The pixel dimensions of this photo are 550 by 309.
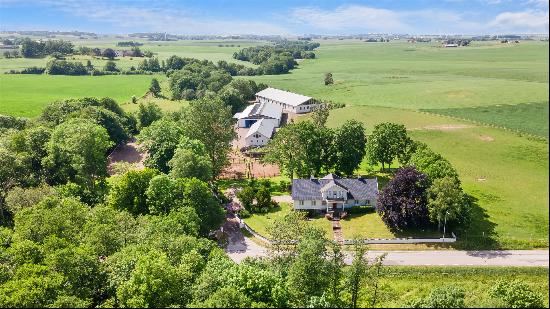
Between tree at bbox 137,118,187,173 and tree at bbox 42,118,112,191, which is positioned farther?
tree at bbox 137,118,187,173

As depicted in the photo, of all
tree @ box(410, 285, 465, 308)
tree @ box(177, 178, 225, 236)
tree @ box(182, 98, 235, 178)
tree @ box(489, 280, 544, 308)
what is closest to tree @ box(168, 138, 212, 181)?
tree @ box(177, 178, 225, 236)

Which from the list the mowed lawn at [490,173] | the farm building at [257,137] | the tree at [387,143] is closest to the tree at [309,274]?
the mowed lawn at [490,173]

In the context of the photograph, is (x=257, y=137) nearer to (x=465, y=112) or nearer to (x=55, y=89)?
(x=465, y=112)

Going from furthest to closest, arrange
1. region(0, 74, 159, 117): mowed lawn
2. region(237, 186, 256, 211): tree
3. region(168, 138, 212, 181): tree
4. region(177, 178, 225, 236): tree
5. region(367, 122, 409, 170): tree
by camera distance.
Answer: region(0, 74, 159, 117): mowed lawn < region(367, 122, 409, 170): tree < region(237, 186, 256, 211): tree < region(168, 138, 212, 181): tree < region(177, 178, 225, 236): tree

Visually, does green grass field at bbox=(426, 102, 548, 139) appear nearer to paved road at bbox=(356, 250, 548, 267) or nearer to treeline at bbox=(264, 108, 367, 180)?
treeline at bbox=(264, 108, 367, 180)

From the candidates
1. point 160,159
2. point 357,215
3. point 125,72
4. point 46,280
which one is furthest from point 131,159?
point 125,72

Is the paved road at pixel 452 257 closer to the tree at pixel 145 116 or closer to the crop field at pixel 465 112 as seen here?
the crop field at pixel 465 112
